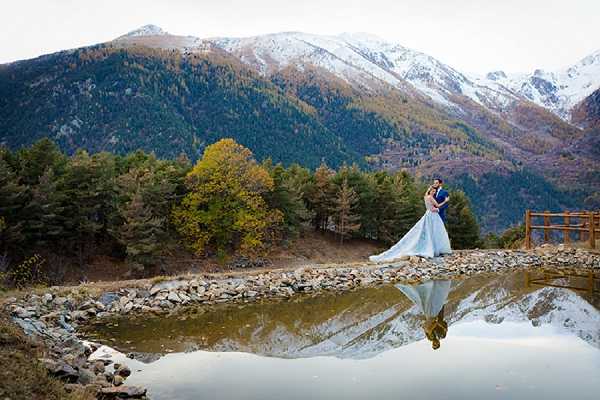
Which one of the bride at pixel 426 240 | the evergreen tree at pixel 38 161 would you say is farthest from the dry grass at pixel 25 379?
the evergreen tree at pixel 38 161

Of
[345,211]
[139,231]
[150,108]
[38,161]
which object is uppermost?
[150,108]

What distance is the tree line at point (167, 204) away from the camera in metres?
27.5

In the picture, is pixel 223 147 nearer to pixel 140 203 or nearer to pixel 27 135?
pixel 140 203

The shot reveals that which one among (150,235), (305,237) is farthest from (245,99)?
(150,235)

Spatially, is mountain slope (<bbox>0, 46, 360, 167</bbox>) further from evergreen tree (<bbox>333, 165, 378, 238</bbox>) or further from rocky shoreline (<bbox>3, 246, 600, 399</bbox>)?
rocky shoreline (<bbox>3, 246, 600, 399</bbox>)

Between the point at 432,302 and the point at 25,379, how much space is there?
9.58 m

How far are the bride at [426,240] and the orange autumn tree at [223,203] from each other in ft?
51.8

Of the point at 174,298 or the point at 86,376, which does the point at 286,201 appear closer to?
the point at 174,298

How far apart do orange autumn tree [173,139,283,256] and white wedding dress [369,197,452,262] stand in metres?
15.8

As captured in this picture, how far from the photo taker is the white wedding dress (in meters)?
18.0

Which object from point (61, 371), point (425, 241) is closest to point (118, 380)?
point (61, 371)

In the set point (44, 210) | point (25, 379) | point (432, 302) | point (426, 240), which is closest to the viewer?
point (25, 379)

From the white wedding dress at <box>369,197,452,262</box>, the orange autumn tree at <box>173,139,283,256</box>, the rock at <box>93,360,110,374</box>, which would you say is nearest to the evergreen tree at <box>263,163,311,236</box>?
the orange autumn tree at <box>173,139,283,256</box>

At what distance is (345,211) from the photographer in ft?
132
